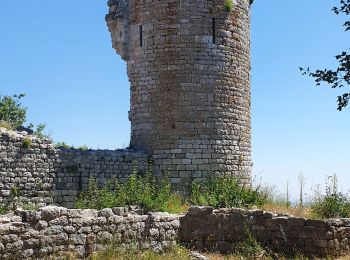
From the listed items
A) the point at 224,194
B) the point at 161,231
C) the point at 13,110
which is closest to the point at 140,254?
the point at 161,231

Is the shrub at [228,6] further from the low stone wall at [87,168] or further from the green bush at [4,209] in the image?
the green bush at [4,209]

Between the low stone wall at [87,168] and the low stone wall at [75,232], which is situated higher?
the low stone wall at [87,168]

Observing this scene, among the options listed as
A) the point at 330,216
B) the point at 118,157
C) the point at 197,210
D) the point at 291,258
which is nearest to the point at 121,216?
the point at 197,210

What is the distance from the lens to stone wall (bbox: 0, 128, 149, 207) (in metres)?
13.1

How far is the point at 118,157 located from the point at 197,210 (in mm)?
4852

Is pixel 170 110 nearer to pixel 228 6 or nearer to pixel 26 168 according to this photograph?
pixel 228 6

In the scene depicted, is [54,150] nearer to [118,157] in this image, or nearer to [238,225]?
[118,157]

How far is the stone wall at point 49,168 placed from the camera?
13.1 m

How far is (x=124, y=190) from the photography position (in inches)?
488

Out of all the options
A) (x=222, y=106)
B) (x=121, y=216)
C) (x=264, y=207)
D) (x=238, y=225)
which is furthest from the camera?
(x=222, y=106)

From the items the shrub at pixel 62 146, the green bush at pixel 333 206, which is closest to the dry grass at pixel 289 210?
the green bush at pixel 333 206

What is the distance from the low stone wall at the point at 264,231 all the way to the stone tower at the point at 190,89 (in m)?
4.34

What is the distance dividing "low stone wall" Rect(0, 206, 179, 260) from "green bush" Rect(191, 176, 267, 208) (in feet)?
9.73

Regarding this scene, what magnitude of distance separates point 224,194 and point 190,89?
3609 mm
